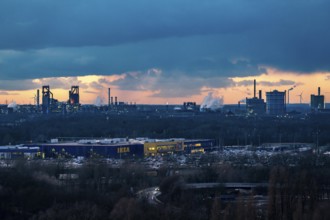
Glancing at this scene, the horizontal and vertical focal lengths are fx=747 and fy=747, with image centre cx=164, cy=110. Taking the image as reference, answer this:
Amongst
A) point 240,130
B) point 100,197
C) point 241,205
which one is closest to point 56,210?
point 100,197

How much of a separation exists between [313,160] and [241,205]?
611 inches

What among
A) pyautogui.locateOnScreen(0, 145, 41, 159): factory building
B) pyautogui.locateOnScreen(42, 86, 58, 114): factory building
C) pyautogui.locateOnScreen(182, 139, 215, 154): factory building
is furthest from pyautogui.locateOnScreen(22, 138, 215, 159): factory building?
pyautogui.locateOnScreen(42, 86, 58, 114): factory building

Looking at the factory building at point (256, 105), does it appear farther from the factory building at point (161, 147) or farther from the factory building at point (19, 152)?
the factory building at point (19, 152)

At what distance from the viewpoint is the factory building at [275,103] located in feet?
333

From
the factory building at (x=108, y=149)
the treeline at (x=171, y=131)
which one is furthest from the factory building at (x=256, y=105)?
the factory building at (x=108, y=149)

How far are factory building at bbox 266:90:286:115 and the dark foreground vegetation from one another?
234 feet

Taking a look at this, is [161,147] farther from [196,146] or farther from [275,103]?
[275,103]

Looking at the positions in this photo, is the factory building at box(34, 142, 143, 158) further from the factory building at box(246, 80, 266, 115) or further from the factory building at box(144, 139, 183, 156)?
the factory building at box(246, 80, 266, 115)

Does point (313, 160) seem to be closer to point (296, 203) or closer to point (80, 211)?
point (296, 203)

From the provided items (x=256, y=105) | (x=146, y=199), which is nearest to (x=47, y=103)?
(x=256, y=105)

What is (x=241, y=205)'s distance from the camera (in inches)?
743

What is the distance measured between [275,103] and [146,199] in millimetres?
81799

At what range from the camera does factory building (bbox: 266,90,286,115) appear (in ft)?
333

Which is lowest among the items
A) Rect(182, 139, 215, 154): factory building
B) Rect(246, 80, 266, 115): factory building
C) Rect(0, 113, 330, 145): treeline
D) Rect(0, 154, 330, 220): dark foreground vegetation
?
Rect(0, 154, 330, 220): dark foreground vegetation
